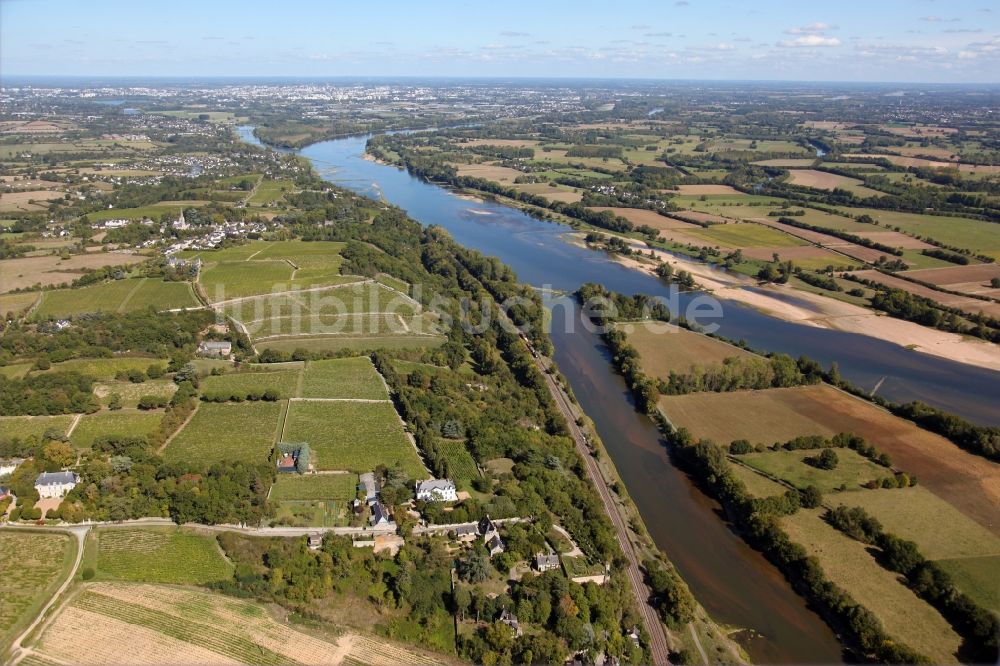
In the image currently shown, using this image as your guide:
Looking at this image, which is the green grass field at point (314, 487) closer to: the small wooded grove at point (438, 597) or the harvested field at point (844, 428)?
the small wooded grove at point (438, 597)

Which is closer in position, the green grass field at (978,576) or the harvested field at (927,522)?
the green grass field at (978,576)

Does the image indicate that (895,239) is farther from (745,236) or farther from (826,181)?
(826,181)

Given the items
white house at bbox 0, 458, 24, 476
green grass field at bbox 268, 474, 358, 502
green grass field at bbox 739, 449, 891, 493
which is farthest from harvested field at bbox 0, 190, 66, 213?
green grass field at bbox 739, 449, 891, 493

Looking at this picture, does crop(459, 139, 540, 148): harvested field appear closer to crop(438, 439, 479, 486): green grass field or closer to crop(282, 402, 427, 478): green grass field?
crop(282, 402, 427, 478): green grass field

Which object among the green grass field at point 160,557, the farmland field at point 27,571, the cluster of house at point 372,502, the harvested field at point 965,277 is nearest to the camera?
the farmland field at point 27,571

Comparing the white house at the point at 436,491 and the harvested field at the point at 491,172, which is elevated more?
the harvested field at the point at 491,172

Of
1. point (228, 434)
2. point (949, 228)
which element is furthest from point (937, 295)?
point (228, 434)

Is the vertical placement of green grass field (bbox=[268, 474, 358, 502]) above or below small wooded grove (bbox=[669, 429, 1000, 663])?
above

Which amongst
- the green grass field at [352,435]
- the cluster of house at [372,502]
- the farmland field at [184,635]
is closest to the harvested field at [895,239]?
the green grass field at [352,435]
